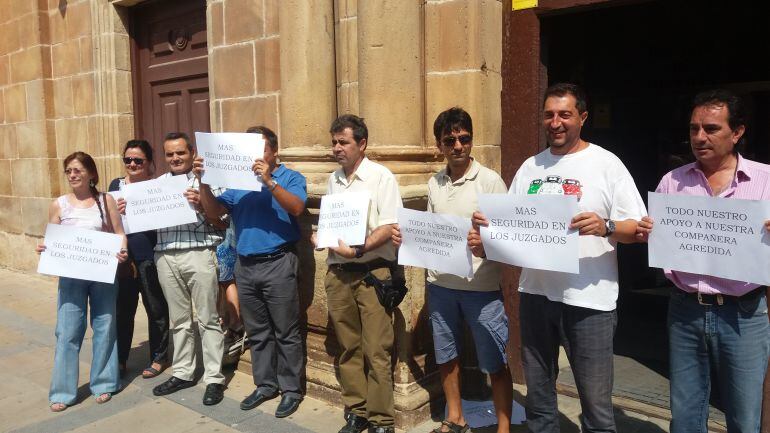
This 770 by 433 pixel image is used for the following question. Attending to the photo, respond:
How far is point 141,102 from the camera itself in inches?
288

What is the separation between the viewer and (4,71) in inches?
347

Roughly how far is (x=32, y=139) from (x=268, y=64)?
481 centimetres

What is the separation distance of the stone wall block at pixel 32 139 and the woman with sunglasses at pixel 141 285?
4010 millimetres

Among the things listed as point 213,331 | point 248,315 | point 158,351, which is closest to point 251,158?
point 248,315

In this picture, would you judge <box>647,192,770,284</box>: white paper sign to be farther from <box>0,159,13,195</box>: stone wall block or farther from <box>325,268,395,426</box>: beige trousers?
<box>0,159,13,195</box>: stone wall block

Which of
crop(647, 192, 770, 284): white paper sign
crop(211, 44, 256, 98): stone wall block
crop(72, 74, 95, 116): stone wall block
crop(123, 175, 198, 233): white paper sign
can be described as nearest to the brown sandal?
crop(647, 192, 770, 284): white paper sign

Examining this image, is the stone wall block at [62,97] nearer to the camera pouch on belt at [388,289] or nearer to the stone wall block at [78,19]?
the stone wall block at [78,19]

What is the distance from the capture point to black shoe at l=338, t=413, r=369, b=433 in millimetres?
3697

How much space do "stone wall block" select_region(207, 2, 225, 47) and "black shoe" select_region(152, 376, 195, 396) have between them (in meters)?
3.00

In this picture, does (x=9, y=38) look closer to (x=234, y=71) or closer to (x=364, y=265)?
(x=234, y=71)

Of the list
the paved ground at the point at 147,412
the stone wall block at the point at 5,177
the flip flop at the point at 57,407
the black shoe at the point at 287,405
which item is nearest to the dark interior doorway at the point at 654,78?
the paved ground at the point at 147,412

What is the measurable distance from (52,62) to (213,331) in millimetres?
5518

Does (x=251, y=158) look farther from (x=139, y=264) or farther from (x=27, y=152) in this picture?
(x=27, y=152)

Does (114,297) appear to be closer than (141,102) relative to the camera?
Yes
